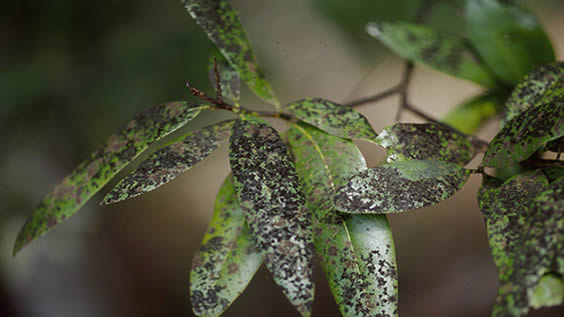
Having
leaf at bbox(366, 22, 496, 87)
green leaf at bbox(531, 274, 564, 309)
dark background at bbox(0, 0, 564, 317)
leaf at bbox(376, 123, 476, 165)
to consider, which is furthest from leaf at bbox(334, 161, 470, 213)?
dark background at bbox(0, 0, 564, 317)

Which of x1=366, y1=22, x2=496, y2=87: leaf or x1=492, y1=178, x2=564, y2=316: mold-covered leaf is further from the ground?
x1=366, y1=22, x2=496, y2=87: leaf

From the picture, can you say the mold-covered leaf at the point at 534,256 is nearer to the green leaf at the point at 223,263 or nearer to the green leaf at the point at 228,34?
the green leaf at the point at 223,263

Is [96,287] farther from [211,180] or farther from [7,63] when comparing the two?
[7,63]

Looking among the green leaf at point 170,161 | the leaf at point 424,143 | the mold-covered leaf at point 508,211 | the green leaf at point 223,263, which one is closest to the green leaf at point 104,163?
the green leaf at point 170,161

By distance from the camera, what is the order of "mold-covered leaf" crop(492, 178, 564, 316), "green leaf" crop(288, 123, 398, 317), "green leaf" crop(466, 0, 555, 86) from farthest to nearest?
"green leaf" crop(466, 0, 555, 86)
"green leaf" crop(288, 123, 398, 317)
"mold-covered leaf" crop(492, 178, 564, 316)

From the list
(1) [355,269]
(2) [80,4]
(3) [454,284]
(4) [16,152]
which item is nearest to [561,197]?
(1) [355,269]

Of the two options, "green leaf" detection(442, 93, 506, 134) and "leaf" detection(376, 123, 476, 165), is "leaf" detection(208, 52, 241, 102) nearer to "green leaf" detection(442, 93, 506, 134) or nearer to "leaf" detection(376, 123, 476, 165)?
"leaf" detection(376, 123, 476, 165)
